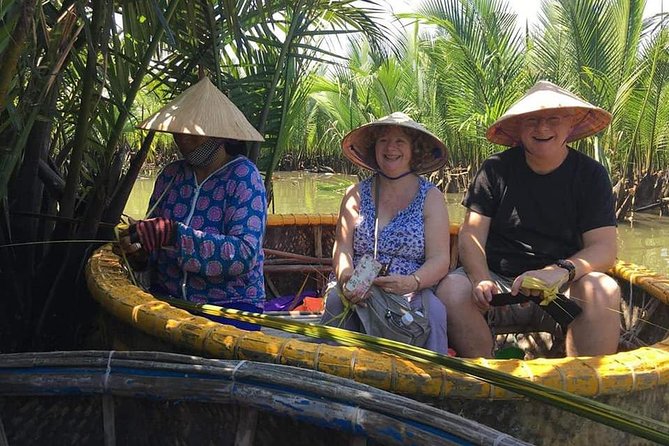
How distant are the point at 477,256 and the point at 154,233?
45.0 inches

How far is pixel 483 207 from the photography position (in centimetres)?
275

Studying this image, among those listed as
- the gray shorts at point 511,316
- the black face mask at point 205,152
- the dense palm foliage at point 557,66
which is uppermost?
the dense palm foliage at point 557,66

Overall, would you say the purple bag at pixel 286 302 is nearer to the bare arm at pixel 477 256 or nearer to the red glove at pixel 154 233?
the bare arm at pixel 477 256

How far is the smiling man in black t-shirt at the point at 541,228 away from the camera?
2.38 metres

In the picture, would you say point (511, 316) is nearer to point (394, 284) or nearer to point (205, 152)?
point (394, 284)

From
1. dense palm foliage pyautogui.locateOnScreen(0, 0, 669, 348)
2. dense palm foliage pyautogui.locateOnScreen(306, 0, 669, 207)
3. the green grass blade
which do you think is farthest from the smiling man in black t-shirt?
dense palm foliage pyautogui.locateOnScreen(306, 0, 669, 207)

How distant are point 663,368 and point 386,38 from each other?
2.88 m

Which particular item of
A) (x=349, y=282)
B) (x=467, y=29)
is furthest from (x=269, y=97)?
(x=467, y=29)

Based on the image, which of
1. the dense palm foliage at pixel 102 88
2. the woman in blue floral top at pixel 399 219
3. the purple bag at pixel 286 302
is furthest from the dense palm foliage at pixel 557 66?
the woman in blue floral top at pixel 399 219

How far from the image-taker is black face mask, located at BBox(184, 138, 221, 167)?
2.51 metres

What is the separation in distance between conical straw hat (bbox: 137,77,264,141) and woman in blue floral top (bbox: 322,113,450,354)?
1.50 ft

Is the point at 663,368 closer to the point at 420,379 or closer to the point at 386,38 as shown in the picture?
the point at 420,379

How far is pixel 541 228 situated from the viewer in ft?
8.77

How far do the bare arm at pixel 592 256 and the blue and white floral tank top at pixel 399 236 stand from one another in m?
0.39
